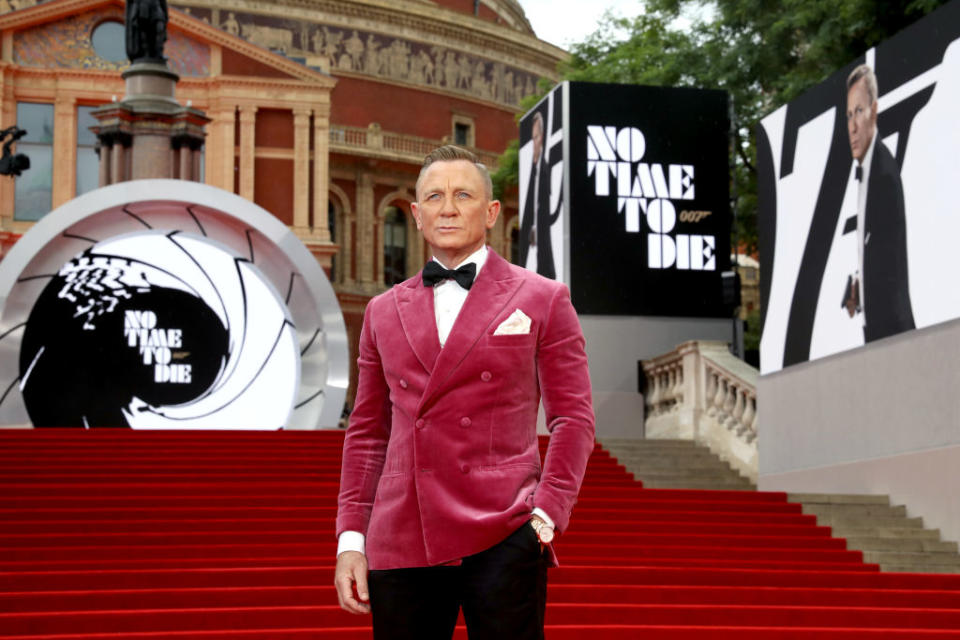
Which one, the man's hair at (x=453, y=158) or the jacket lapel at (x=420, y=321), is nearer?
the jacket lapel at (x=420, y=321)

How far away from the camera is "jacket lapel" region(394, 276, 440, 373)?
11.1ft

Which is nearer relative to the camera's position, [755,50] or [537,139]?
[537,139]

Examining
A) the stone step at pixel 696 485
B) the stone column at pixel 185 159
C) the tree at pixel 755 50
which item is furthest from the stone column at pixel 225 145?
the stone step at pixel 696 485

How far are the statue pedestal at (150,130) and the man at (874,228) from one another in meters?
13.8

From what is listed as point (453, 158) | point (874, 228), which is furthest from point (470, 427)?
point (874, 228)

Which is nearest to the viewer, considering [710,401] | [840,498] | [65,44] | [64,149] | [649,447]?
[840,498]

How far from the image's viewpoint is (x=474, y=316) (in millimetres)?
3383

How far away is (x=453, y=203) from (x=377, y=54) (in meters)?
51.9

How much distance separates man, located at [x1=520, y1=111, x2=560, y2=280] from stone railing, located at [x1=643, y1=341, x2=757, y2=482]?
7.77ft

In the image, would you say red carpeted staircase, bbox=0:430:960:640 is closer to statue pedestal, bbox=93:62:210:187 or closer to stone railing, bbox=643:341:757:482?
Answer: stone railing, bbox=643:341:757:482

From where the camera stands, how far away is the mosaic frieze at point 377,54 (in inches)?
Answer: 2084

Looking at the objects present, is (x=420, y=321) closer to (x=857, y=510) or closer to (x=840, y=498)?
(x=857, y=510)

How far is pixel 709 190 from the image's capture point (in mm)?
19891

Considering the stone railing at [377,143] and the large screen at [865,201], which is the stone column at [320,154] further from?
the large screen at [865,201]
